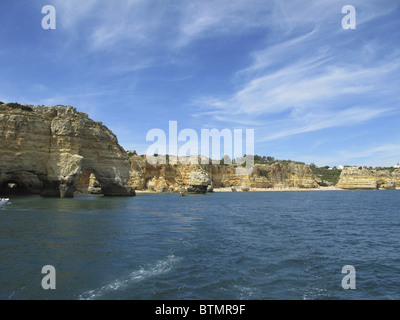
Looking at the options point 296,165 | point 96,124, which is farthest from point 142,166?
point 296,165

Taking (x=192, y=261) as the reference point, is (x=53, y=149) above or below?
above

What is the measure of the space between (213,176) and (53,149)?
9719 cm

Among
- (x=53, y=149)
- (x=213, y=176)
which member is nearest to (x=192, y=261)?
(x=53, y=149)

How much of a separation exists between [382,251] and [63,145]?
163 ft

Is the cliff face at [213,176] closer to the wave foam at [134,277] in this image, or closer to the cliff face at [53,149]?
the cliff face at [53,149]

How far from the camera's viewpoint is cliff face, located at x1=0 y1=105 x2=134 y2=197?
45969mm

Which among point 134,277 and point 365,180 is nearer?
point 134,277

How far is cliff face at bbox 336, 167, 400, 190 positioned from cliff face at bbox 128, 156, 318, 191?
62.0ft

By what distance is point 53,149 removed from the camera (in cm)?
5050

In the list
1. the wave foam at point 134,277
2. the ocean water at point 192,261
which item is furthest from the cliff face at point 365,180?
the wave foam at point 134,277

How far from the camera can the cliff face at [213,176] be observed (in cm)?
10850

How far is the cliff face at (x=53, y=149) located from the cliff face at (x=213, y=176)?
1392 inches

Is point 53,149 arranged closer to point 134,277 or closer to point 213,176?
point 134,277

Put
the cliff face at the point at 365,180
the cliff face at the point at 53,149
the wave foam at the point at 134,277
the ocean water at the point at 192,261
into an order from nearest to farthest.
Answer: the wave foam at the point at 134,277 < the ocean water at the point at 192,261 < the cliff face at the point at 53,149 < the cliff face at the point at 365,180
